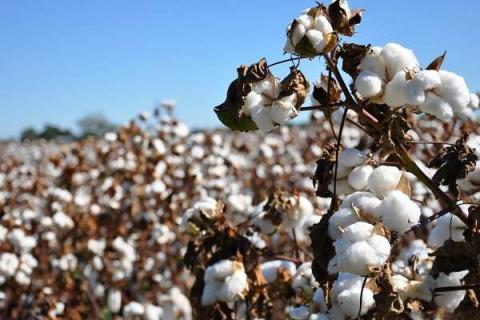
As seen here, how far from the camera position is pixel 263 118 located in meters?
1.25

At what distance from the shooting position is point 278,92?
125 centimetres

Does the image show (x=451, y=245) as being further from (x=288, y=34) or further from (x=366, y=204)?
(x=288, y=34)

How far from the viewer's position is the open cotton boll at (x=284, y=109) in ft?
4.00

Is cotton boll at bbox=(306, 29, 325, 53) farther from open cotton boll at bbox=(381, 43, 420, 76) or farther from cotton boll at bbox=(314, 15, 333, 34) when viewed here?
open cotton boll at bbox=(381, 43, 420, 76)

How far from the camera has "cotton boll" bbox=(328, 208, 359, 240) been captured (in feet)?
3.79

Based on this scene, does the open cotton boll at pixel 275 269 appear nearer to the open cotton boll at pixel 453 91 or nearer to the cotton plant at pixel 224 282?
the cotton plant at pixel 224 282

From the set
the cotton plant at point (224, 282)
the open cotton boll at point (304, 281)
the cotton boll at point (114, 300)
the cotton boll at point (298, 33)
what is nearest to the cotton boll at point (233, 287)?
the cotton plant at point (224, 282)

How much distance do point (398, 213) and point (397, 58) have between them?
284 mm

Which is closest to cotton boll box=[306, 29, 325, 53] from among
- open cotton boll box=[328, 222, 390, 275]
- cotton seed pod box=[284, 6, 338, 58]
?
cotton seed pod box=[284, 6, 338, 58]

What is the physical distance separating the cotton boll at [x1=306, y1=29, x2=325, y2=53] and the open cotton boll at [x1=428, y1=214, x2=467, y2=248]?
505mm

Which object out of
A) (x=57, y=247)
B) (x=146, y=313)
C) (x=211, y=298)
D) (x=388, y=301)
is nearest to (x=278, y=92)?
(x=388, y=301)

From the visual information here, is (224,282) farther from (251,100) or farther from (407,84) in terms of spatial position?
(407,84)

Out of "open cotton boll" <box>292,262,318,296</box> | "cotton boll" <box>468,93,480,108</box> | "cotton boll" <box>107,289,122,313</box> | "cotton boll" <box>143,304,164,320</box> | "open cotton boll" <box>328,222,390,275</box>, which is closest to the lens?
"open cotton boll" <box>328,222,390,275</box>

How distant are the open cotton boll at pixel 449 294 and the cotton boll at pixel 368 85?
56cm
